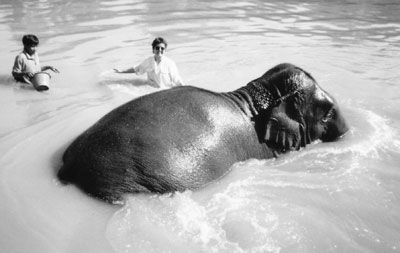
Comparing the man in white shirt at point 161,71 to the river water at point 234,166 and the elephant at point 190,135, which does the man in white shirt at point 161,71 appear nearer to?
the river water at point 234,166

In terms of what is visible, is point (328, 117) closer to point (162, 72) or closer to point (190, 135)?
point (190, 135)

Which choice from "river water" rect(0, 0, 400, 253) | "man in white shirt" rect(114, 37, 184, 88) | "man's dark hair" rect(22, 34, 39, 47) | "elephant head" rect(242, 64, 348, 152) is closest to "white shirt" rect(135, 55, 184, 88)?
"man in white shirt" rect(114, 37, 184, 88)

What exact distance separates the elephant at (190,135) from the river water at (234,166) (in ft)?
0.49

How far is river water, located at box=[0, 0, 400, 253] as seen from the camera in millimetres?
3164

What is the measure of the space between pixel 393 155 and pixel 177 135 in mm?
2895

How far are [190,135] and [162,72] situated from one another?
3.69 m

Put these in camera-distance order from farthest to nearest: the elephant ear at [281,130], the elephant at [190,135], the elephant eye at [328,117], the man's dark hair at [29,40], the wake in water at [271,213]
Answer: the man's dark hair at [29,40] < the elephant eye at [328,117] < the elephant ear at [281,130] < the elephant at [190,135] < the wake in water at [271,213]

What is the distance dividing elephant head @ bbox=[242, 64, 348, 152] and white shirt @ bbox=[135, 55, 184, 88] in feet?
8.81

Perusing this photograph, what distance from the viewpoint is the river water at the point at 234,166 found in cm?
316

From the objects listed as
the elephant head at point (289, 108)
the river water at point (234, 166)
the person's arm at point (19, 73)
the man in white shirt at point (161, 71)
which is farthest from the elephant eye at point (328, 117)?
the person's arm at point (19, 73)

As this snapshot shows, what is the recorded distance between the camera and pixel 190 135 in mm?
3631

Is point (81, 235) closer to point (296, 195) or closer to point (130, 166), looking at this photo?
point (130, 166)

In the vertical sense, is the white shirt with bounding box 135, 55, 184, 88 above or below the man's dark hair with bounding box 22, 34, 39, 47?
below

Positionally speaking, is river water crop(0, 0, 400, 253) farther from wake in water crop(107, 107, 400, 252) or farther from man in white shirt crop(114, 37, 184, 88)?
man in white shirt crop(114, 37, 184, 88)
